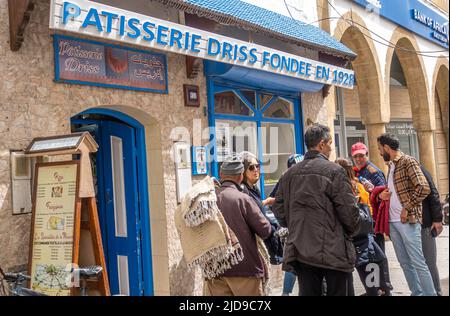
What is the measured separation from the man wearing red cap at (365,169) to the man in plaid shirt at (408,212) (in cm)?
74

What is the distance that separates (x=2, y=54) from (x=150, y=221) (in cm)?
257

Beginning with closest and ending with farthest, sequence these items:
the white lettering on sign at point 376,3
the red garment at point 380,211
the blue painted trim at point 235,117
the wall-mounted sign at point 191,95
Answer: the red garment at point 380,211 → the wall-mounted sign at point 191,95 → the blue painted trim at point 235,117 → the white lettering on sign at point 376,3

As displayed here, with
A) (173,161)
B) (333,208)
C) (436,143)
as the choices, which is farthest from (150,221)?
(436,143)

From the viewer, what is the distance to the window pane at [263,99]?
7972mm

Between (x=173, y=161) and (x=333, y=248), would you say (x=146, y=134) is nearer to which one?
(x=173, y=161)

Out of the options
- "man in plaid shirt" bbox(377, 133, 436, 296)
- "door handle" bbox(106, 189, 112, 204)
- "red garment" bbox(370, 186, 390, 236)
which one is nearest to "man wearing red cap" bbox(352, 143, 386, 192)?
"red garment" bbox(370, 186, 390, 236)

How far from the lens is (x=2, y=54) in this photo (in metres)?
4.68

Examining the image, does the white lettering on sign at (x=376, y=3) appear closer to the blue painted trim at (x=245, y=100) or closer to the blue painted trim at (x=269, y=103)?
the blue painted trim at (x=269, y=103)

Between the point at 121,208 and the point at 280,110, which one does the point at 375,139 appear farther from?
the point at 121,208

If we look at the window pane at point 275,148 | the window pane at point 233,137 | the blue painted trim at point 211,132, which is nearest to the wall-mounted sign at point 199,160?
the blue painted trim at point 211,132

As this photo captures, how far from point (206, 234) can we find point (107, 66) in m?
2.37

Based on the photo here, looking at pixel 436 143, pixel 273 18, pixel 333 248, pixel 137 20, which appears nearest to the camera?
pixel 333 248

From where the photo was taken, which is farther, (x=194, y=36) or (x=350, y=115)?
(x=350, y=115)

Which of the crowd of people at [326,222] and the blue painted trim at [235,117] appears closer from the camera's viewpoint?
the crowd of people at [326,222]
